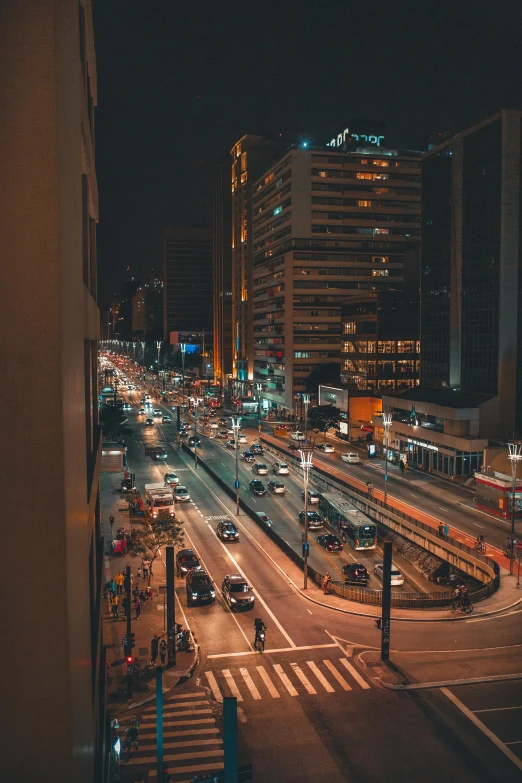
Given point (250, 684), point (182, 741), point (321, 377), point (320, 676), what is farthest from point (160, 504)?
point (321, 377)

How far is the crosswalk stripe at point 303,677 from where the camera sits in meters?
26.2

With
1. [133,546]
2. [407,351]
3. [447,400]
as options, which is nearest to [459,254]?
[447,400]

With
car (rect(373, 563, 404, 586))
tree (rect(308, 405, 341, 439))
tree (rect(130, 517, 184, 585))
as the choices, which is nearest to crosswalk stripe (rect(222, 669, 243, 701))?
tree (rect(130, 517, 184, 585))

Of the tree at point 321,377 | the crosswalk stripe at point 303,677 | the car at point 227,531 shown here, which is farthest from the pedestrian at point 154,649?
the tree at point 321,377

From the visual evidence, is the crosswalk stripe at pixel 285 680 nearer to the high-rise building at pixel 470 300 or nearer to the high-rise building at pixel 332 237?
the high-rise building at pixel 470 300

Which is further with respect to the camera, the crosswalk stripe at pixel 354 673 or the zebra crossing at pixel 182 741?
the crosswalk stripe at pixel 354 673

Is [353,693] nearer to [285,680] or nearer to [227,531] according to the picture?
[285,680]

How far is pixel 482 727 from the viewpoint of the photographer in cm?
2339

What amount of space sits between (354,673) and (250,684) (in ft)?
14.4

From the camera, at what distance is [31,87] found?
9.67 metres

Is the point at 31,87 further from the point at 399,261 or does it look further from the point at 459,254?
the point at 399,261

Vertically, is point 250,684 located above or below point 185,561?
below

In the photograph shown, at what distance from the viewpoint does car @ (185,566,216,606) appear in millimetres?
36344

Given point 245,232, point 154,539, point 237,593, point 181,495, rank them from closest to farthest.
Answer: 1. point 237,593
2. point 154,539
3. point 181,495
4. point 245,232
